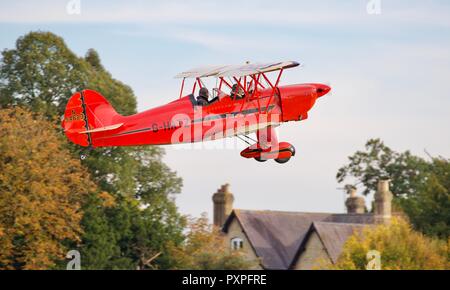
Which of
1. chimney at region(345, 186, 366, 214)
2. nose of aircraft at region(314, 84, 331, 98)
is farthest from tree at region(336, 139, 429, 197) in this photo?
nose of aircraft at region(314, 84, 331, 98)

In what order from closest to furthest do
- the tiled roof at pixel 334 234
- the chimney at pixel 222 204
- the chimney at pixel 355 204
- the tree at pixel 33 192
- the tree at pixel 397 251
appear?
the tree at pixel 33 192 < the tree at pixel 397 251 < the tiled roof at pixel 334 234 < the chimney at pixel 222 204 < the chimney at pixel 355 204

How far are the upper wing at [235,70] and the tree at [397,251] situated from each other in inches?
1189

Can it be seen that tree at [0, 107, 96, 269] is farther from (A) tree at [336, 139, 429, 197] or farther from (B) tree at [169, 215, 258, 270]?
(A) tree at [336, 139, 429, 197]

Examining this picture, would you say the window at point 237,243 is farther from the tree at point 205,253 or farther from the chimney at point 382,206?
the chimney at point 382,206

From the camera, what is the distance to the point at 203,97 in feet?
97.3

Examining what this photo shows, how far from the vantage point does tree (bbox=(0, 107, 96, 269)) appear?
58031 mm

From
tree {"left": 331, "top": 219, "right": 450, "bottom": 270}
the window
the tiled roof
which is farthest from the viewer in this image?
the window

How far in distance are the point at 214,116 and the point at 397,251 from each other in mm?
33046

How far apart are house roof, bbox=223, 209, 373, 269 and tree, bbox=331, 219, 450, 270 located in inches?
669

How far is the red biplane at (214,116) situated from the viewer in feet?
95.1

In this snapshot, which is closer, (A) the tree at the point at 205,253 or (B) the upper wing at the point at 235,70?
(B) the upper wing at the point at 235,70

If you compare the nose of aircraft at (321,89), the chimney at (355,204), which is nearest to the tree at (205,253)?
the chimney at (355,204)

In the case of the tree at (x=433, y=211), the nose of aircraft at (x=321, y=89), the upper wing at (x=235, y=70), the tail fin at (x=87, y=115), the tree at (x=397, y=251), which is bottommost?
the tree at (x=397, y=251)
